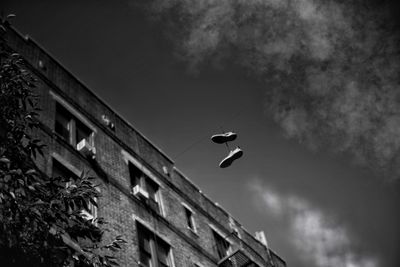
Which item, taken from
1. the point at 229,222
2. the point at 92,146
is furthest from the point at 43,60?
the point at 229,222

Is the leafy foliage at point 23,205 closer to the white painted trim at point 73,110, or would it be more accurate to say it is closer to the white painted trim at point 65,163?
the white painted trim at point 65,163

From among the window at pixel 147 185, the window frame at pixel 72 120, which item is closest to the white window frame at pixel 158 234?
the window at pixel 147 185

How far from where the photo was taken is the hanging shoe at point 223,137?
21.7 meters

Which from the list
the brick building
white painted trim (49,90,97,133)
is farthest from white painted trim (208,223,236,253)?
white painted trim (49,90,97,133)

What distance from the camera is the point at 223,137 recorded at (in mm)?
21703

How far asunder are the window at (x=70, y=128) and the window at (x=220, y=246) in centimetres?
829

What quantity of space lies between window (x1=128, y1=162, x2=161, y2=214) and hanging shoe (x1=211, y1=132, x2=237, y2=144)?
366cm

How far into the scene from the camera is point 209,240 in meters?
25.9

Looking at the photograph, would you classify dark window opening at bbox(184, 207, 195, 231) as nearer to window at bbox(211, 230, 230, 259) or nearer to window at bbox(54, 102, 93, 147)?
window at bbox(211, 230, 230, 259)

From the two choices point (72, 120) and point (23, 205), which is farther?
point (72, 120)

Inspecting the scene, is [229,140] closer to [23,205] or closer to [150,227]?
[150,227]

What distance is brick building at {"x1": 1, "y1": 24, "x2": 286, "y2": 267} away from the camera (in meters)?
19.8

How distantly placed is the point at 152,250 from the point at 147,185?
4.26 metres

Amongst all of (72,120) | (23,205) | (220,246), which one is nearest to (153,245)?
(72,120)
